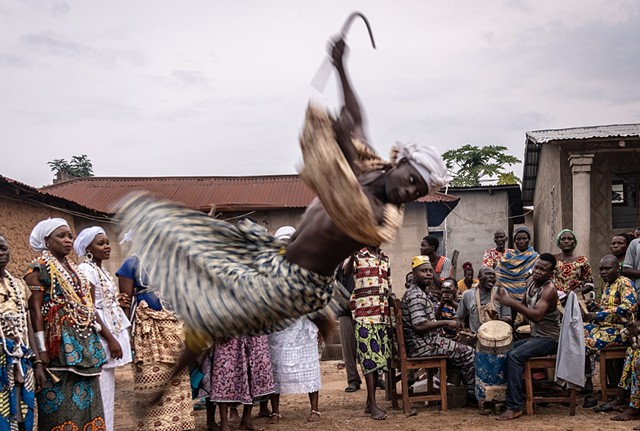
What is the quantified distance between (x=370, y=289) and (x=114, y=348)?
10.1 ft

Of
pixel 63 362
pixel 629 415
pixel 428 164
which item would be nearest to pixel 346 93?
pixel 428 164

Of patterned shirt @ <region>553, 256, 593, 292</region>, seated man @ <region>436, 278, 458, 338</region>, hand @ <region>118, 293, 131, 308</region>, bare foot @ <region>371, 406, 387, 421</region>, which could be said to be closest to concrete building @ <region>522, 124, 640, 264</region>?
patterned shirt @ <region>553, 256, 593, 292</region>

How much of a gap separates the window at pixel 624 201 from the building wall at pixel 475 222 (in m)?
6.05

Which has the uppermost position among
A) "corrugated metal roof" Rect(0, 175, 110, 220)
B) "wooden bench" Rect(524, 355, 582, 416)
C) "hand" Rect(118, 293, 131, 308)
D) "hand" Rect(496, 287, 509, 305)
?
"corrugated metal roof" Rect(0, 175, 110, 220)

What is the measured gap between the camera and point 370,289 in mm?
7609

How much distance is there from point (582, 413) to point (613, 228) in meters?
9.08

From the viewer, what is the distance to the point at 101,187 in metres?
15.7

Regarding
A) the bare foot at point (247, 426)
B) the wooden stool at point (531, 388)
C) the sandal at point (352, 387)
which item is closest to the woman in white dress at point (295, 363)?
the bare foot at point (247, 426)

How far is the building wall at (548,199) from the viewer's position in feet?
49.8

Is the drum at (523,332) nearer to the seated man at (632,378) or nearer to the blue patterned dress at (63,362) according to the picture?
the seated man at (632,378)

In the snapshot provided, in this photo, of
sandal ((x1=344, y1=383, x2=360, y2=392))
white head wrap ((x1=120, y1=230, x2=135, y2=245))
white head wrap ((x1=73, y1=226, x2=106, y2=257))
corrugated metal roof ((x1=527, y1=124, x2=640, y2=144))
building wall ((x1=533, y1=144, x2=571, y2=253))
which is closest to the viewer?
white head wrap ((x1=120, y1=230, x2=135, y2=245))

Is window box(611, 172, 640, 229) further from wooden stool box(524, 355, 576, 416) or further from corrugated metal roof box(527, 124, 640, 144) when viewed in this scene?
wooden stool box(524, 355, 576, 416)

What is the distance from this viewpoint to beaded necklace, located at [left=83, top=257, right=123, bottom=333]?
5.74 metres

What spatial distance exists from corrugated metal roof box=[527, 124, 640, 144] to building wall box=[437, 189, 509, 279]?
6.65 meters
